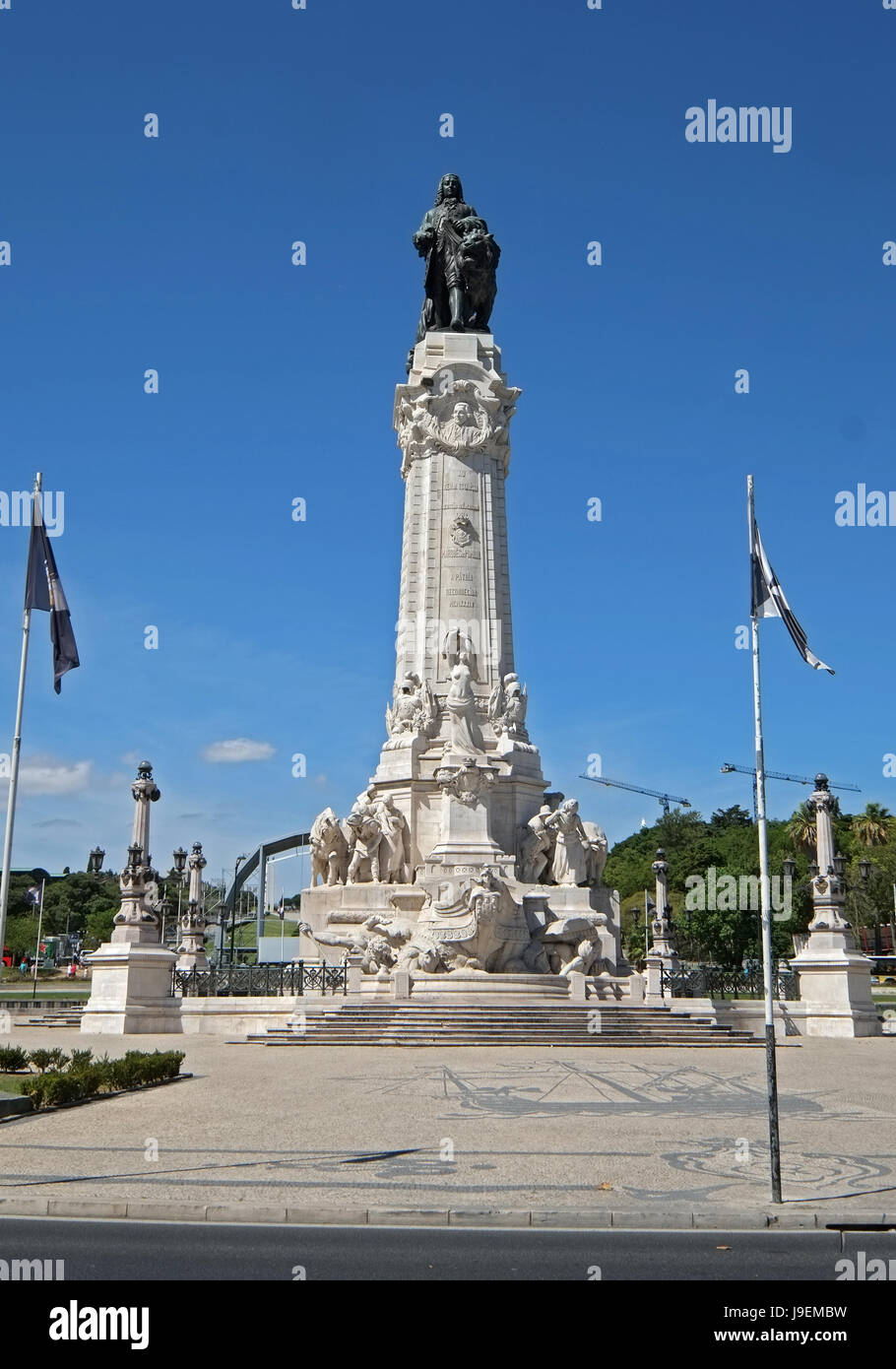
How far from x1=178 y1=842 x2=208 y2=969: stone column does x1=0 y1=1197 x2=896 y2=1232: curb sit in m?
33.0

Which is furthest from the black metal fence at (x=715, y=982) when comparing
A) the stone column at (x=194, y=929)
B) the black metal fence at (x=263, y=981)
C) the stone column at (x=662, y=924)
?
the stone column at (x=194, y=929)

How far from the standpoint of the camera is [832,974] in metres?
35.5

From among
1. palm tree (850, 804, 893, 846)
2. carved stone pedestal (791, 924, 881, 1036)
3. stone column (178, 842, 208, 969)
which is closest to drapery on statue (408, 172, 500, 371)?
stone column (178, 842, 208, 969)

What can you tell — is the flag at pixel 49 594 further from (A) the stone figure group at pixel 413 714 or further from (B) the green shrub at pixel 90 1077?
(A) the stone figure group at pixel 413 714

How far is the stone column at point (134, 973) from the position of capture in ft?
105

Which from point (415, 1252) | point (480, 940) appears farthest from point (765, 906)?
point (480, 940)

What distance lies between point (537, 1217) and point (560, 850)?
2758 centimetres

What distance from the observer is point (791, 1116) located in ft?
54.2

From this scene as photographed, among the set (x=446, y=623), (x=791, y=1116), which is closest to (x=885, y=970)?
(x=446, y=623)

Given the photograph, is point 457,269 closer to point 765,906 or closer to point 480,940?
point 480,940

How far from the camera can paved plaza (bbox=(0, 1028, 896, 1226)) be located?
1070 cm
